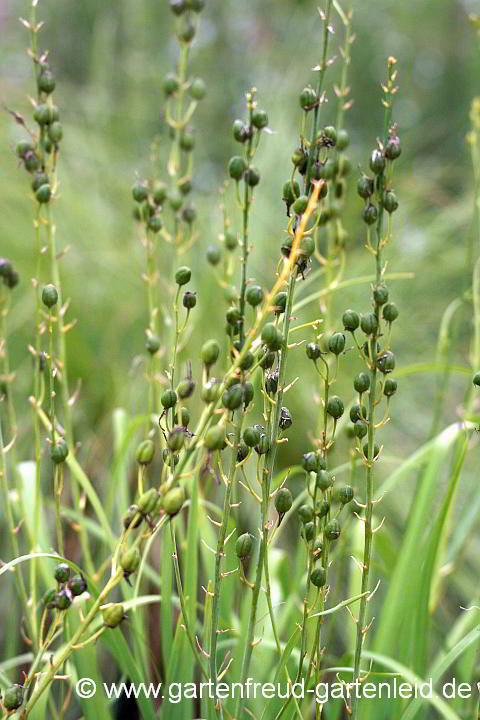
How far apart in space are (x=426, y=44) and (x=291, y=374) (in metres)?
2.78

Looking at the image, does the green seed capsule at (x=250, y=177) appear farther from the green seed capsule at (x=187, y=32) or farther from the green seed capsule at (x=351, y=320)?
the green seed capsule at (x=187, y=32)

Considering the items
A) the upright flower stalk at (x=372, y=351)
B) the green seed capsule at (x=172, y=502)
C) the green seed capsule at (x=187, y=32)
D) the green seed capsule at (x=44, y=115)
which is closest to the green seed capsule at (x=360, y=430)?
the upright flower stalk at (x=372, y=351)

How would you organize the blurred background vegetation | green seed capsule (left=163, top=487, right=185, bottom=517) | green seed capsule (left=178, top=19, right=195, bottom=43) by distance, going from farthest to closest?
the blurred background vegetation → green seed capsule (left=178, top=19, right=195, bottom=43) → green seed capsule (left=163, top=487, right=185, bottom=517)

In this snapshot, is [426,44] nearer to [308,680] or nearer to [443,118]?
[443,118]

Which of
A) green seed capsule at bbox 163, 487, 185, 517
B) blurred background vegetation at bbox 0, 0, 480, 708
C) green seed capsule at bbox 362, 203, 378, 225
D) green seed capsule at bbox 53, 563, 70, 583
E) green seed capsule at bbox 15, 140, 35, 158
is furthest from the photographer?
blurred background vegetation at bbox 0, 0, 480, 708

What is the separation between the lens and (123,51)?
3.74 m

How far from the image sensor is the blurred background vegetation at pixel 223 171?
1893 millimetres

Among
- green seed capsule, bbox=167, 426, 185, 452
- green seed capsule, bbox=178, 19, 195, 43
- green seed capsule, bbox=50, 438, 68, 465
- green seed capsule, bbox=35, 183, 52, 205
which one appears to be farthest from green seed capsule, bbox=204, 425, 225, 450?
green seed capsule, bbox=178, 19, 195, 43

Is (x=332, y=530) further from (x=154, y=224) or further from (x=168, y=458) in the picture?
(x=154, y=224)

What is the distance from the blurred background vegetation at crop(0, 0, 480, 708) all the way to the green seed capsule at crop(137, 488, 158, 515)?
434 mm

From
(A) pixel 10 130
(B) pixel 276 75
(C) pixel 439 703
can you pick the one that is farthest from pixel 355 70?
(C) pixel 439 703

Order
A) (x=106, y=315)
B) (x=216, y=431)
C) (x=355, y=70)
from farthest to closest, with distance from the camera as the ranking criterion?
(x=355, y=70), (x=106, y=315), (x=216, y=431)

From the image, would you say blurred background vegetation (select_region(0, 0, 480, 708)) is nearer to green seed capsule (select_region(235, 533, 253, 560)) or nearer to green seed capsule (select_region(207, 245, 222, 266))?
green seed capsule (select_region(207, 245, 222, 266))

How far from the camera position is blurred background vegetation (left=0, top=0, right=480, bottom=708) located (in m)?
1.89
